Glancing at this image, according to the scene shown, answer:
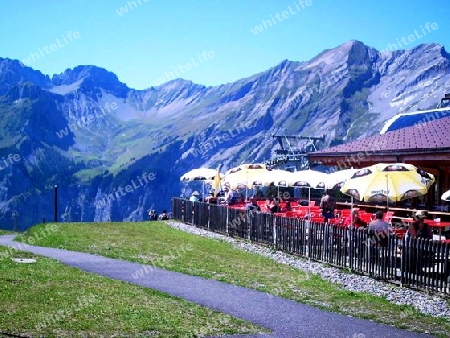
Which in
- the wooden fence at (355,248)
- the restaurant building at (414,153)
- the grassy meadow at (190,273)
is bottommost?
the grassy meadow at (190,273)

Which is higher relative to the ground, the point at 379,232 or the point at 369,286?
the point at 379,232

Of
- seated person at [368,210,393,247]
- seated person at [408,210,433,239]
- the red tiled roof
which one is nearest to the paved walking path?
seated person at [368,210,393,247]

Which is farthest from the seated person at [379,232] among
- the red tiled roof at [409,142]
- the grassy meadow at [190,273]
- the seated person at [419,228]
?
the red tiled roof at [409,142]

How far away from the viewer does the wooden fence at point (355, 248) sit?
12750 millimetres

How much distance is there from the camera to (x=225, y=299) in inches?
457

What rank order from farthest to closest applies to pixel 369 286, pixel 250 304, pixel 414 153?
pixel 414 153, pixel 369 286, pixel 250 304

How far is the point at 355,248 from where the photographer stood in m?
15.3

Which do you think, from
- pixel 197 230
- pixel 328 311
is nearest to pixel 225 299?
pixel 328 311

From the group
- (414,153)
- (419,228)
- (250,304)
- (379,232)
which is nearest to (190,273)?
(250,304)

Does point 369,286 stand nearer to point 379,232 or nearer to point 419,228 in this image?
point 379,232

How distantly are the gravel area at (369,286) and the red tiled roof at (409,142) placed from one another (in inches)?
324

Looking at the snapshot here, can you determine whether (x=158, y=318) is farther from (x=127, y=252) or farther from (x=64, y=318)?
(x=127, y=252)

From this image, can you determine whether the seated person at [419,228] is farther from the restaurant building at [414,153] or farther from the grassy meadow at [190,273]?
the restaurant building at [414,153]

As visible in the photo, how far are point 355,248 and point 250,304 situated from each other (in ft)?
17.4
